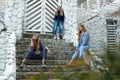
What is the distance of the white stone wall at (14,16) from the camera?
14.3 m

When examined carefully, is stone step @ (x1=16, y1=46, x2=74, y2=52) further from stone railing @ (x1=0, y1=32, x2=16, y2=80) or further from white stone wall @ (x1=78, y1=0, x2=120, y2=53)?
white stone wall @ (x1=78, y1=0, x2=120, y2=53)

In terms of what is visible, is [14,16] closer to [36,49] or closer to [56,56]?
[56,56]

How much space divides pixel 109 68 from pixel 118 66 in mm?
52

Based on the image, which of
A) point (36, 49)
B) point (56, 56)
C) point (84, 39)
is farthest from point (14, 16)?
point (84, 39)

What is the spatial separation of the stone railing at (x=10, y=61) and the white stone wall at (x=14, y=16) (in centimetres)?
283

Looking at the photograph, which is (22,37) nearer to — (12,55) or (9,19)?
(9,19)

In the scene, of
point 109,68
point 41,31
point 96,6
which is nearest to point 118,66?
point 109,68

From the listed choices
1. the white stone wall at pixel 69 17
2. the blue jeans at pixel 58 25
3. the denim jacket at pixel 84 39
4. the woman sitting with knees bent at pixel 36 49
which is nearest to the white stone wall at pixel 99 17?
the white stone wall at pixel 69 17

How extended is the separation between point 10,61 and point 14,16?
519 centimetres

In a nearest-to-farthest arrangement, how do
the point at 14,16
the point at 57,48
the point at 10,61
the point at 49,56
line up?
the point at 10,61 → the point at 49,56 → the point at 57,48 → the point at 14,16

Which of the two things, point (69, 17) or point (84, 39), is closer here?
point (84, 39)

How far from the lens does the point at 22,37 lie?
46.1ft

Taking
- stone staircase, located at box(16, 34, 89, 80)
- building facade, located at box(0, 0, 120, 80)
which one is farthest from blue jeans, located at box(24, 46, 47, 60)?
building facade, located at box(0, 0, 120, 80)

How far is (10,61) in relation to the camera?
9.45 metres
